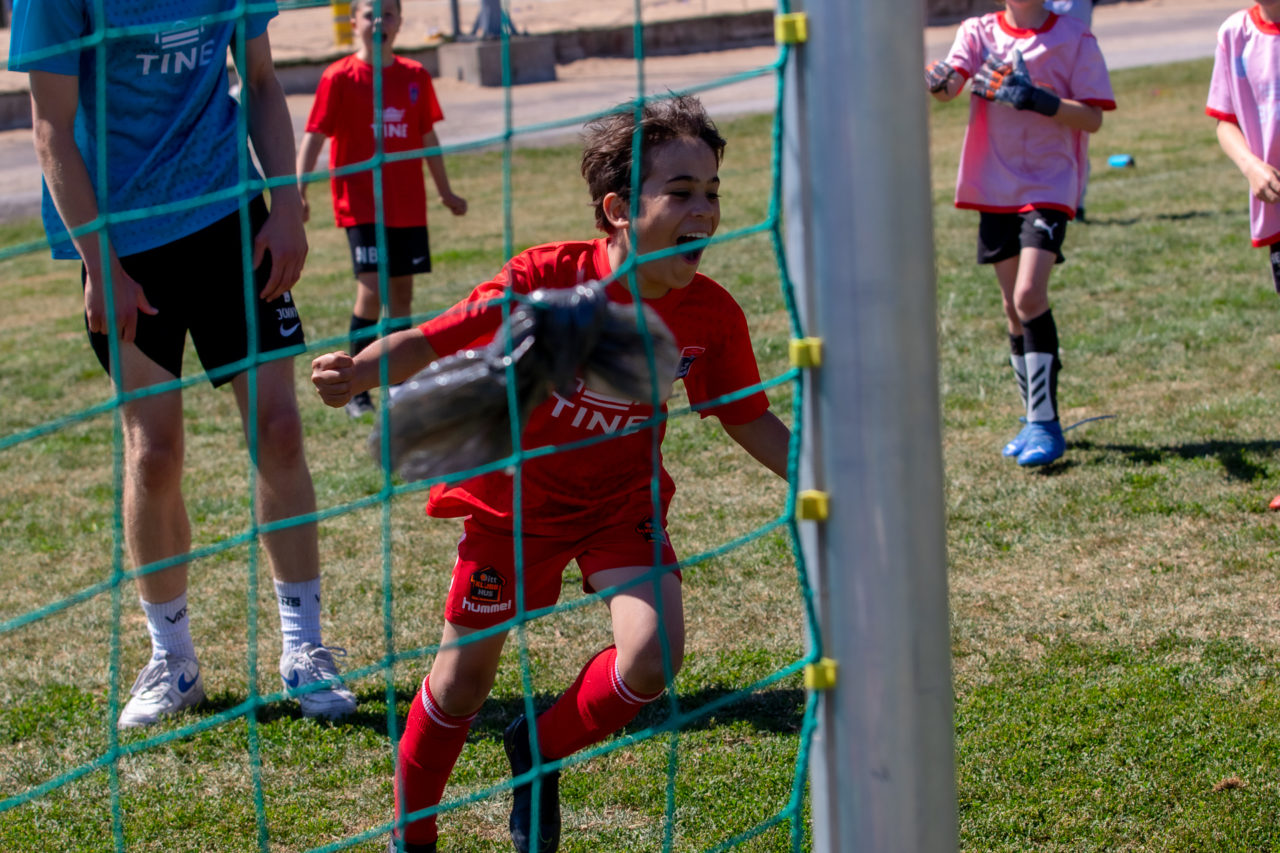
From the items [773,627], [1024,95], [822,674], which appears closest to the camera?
[822,674]

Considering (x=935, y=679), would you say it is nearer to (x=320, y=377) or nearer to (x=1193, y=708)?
(x=320, y=377)

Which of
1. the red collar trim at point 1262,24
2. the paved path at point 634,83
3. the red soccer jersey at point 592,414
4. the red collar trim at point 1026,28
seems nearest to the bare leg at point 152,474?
the red soccer jersey at point 592,414

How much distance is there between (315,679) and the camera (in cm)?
313

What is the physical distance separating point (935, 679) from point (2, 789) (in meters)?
2.20

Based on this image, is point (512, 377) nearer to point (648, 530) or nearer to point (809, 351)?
point (809, 351)

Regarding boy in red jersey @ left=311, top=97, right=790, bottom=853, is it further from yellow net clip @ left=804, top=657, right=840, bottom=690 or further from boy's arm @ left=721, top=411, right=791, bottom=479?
yellow net clip @ left=804, top=657, right=840, bottom=690

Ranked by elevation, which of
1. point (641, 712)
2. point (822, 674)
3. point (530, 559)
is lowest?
point (641, 712)

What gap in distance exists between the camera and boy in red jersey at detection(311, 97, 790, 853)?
92.8 inches

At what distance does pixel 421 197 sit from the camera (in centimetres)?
582

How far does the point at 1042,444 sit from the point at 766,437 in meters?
2.29

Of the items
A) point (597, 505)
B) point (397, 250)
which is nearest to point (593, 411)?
point (597, 505)

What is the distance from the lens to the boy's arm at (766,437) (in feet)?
8.11

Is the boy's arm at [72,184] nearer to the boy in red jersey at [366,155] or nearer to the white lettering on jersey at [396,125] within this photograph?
the boy in red jersey at [366,155]

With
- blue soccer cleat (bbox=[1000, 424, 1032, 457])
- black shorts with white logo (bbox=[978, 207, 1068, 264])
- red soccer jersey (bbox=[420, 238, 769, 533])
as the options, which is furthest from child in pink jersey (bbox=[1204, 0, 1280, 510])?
red soccer jersey (bbox=[420, 238, 769, 533])
